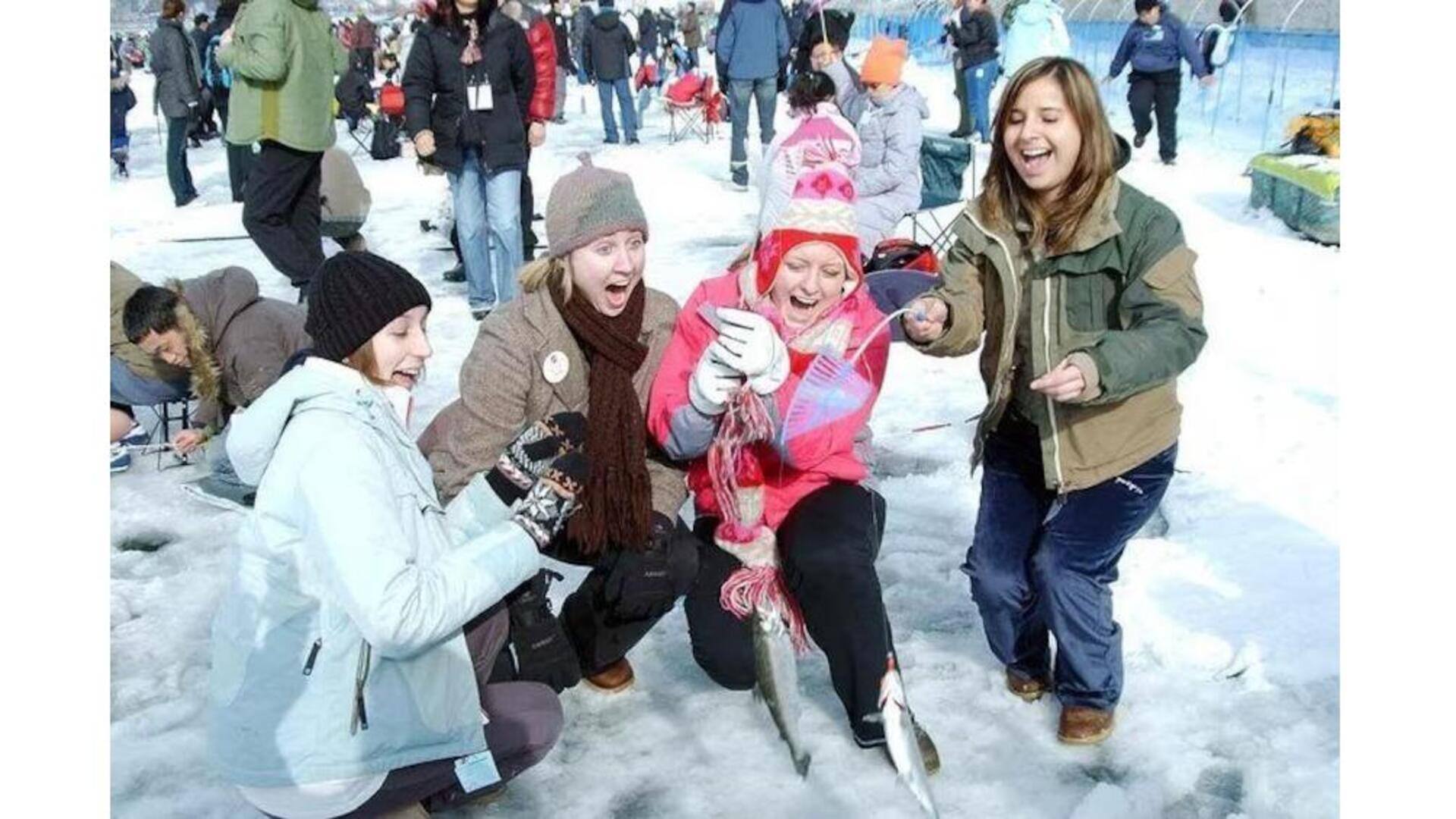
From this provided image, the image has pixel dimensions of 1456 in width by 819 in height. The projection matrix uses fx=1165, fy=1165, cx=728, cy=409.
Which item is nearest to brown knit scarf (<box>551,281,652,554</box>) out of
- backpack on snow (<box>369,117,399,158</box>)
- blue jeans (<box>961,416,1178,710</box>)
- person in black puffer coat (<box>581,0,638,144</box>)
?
blue jeans (<box>961,416,1178,710</box>)

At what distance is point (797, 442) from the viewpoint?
2869mm

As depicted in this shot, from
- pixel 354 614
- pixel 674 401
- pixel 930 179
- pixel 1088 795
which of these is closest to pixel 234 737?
pixel 354 614

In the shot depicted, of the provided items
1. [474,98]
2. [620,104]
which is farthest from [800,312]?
[620,104]

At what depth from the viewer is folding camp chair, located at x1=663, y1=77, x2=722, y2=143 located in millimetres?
16344

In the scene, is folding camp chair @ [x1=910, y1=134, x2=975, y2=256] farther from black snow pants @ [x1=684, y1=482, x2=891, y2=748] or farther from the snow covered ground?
black snow pants @ [x1=684, y1=482, x2=891, y2=748]

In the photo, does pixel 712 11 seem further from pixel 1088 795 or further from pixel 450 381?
pixel 1088 795

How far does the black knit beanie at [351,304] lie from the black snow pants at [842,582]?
3.59 ft

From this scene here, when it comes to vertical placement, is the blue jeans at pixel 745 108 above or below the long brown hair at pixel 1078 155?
above

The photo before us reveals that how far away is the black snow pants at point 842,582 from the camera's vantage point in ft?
8.92

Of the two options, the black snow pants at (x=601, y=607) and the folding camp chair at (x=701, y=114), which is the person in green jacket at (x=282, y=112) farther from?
the folding camp chair at (x=701, y=114)

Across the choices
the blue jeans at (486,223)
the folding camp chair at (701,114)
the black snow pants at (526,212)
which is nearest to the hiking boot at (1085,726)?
the blue jeans at (486,223)

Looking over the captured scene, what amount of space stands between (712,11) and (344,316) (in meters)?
46.3

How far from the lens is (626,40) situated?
15.7 meters

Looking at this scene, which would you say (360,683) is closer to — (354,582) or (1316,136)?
(354,582)
